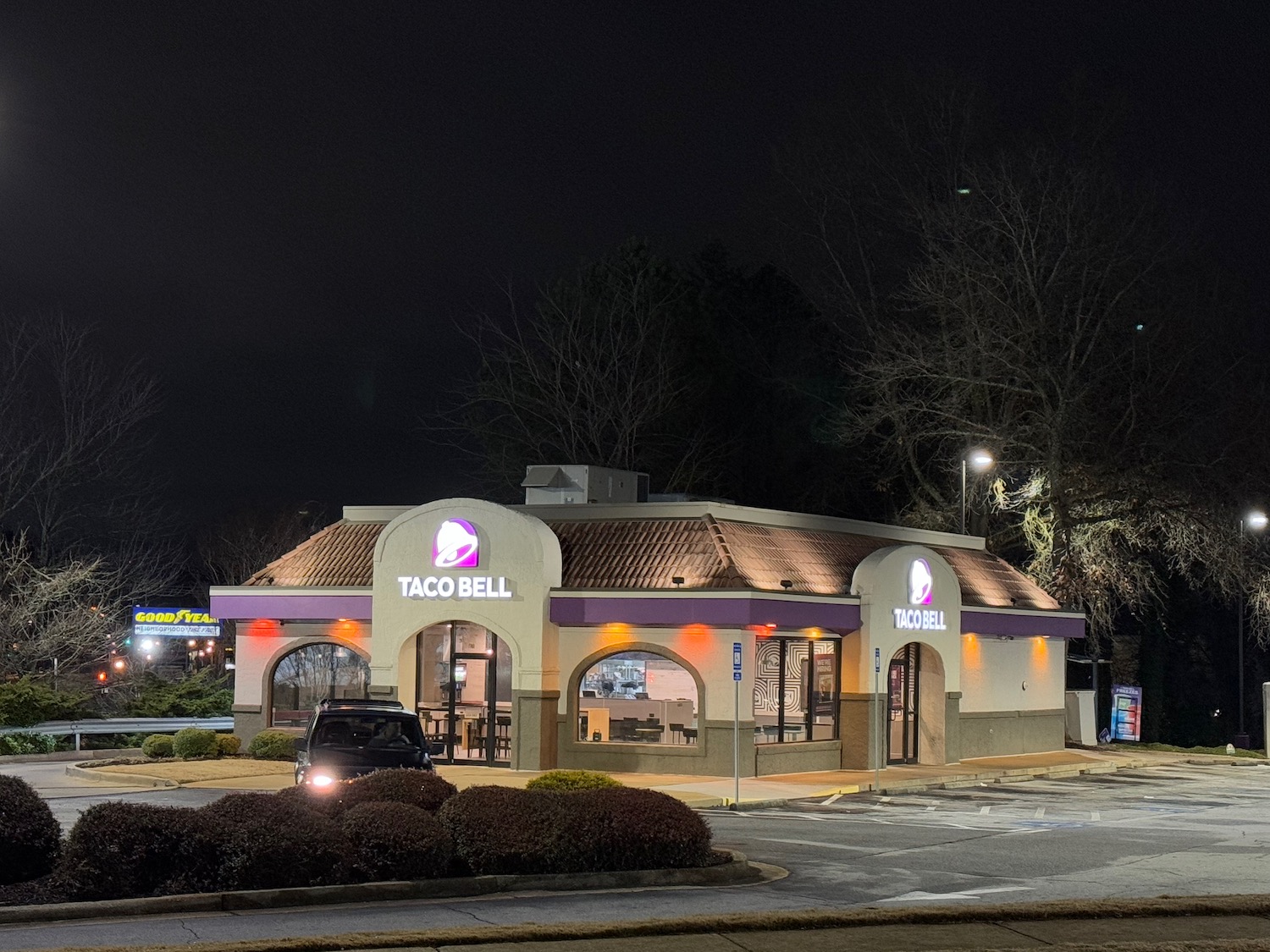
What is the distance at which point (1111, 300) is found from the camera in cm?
4872

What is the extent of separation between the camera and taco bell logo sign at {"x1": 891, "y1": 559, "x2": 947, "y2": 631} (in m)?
36.1

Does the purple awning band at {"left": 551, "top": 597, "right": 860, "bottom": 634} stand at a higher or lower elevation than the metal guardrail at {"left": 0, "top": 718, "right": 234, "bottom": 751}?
higher

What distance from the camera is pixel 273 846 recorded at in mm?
14859

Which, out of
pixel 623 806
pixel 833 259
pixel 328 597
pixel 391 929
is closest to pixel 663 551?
pixel 328 597

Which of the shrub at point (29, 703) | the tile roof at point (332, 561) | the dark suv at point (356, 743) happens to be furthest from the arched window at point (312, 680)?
the dark suv at point (356, 743)

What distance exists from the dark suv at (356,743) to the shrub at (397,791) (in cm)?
501

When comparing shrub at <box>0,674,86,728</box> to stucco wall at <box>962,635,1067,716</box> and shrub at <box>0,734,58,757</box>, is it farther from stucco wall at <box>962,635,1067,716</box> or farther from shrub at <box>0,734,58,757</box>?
stucco wall at <box>962,635,1067,716</box>

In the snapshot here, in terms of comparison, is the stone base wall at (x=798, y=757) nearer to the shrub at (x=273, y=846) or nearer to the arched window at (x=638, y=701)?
the arched window at (x=638, y=701)

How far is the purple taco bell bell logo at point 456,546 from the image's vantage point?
110 feet

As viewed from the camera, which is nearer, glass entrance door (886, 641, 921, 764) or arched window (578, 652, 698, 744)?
arched window (578, 652, 698, 744)

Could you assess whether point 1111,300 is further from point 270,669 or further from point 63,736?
point 63,736

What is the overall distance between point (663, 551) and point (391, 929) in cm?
2045

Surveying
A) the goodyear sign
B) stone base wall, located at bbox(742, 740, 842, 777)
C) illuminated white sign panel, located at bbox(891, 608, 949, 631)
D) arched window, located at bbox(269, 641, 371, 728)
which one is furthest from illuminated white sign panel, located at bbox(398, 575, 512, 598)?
the goodyear sign

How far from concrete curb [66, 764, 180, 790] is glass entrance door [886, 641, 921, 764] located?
16487mm
